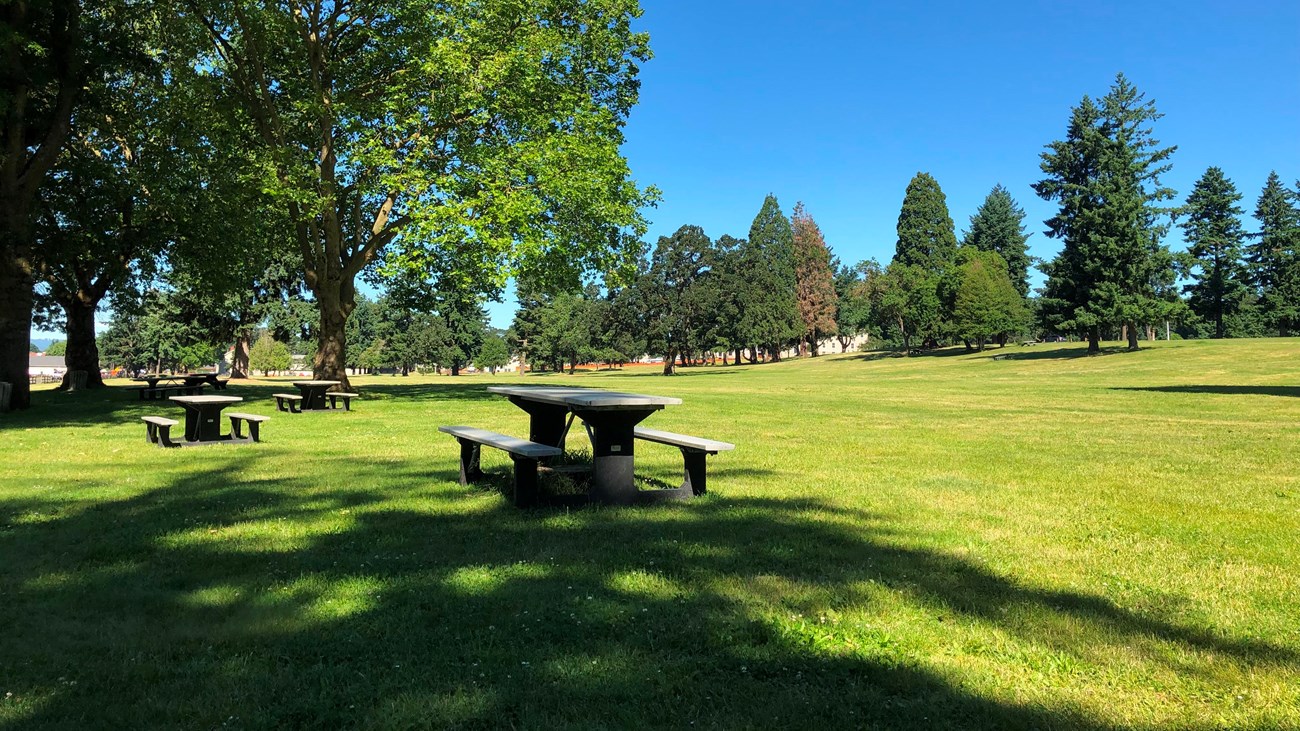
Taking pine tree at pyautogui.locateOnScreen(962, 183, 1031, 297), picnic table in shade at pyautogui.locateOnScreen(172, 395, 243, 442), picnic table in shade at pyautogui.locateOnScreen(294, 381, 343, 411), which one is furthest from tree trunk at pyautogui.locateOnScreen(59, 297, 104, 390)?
pine tree at pyautogui.locateOnScreen(962, 183, 1031, 297)

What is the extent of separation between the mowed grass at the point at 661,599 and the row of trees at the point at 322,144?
1165 centimetres

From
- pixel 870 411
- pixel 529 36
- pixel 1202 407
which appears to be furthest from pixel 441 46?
pixel 1202 407

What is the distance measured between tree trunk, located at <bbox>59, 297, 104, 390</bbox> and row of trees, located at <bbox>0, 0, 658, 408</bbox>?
3179 millimetres

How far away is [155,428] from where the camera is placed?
42.1 ft

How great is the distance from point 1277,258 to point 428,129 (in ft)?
236

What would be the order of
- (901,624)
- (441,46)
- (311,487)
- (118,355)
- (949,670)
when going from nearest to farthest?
(949,670) < (901,624) < (311,487) < (441,46) < (118,355)

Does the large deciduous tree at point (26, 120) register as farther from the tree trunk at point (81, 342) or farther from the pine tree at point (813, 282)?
the pine tree at point (813, 282)

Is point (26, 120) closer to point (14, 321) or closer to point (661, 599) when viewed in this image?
point (14, 321)

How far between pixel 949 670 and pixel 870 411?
57.1ft

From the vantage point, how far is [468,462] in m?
8.22

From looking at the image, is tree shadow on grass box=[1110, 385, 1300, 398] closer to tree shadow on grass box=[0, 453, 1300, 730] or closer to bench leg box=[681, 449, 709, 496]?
bench leg box=[681, 449, 709, 496]

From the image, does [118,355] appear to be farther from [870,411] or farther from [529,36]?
[870,411]

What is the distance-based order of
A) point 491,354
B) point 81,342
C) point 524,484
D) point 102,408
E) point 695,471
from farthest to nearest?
1. point 491,354
2. point 81,342
3. point 102,408
4. point 695,471
5. point 524,484

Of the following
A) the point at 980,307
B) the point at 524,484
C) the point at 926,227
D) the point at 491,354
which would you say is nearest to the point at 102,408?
the point at 524,484
